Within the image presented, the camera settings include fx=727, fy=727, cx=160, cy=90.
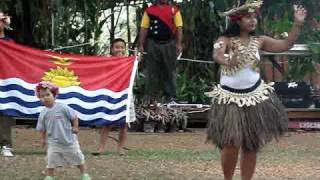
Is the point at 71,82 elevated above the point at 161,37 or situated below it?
below

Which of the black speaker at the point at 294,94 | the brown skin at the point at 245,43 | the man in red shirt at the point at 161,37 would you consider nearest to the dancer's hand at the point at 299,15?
the brown skin at the point at 245,43

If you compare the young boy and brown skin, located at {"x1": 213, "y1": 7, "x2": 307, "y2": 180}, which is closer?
brown skin, located at {"x1": 213, "y1": 7, "x2": 307, "y2": 180}

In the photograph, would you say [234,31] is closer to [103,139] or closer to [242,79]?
[242,79]

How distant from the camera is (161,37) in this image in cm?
973

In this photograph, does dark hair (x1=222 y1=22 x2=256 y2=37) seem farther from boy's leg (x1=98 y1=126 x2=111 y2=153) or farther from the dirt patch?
boy's leg (x1=98 y1=126 x2=111 y2=153)

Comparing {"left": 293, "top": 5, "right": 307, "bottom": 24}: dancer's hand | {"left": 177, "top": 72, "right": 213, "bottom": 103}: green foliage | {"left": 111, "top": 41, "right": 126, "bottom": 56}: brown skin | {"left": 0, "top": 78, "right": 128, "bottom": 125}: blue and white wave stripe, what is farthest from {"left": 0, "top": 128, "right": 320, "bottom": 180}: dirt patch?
{"left": 177, "top": 72, "right": 213, "bottom": 103}: green foliage

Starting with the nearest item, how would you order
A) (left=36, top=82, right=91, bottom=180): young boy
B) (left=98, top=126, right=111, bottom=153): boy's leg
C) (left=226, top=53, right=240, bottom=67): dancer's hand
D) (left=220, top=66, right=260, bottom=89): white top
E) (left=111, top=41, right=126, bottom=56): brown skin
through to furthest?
(left=226, top=53, right=240, bottom=67): dancer's hand, (left=220, top=66, right=260, bottom=89): white top, (left=36, top=82, right=91, bottom=180): young boy, (left=98, top=126, right=111, bottom=153): boy's leg, (left=111, top=41, right=126, bottom=56): brown skin

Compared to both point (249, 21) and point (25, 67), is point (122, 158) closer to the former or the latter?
point (25, 67)

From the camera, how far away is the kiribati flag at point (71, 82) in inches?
360

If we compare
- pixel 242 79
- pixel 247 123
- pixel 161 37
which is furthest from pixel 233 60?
pixel 161 37

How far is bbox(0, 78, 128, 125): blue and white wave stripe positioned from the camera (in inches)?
359

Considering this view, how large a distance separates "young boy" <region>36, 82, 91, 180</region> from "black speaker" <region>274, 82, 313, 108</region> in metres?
7.90

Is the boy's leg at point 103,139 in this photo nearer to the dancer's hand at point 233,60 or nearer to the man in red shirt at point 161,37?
the man in red shirt at point 161,37

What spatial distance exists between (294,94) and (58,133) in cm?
830
